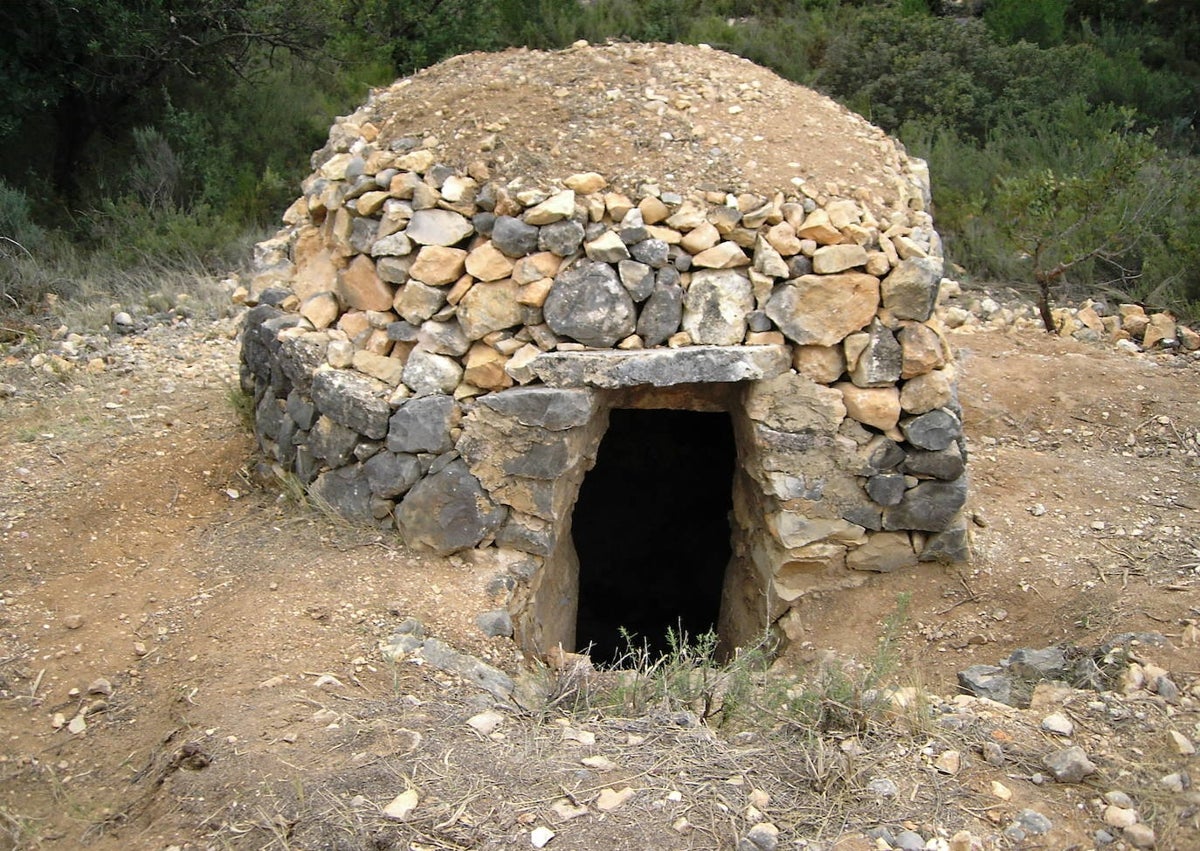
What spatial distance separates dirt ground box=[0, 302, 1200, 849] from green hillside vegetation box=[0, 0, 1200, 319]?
170cm

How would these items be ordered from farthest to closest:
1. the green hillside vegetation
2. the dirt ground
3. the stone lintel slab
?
the green hillside vegetation < the stone lintel slab < the dirt ground

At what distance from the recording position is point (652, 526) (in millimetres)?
7086

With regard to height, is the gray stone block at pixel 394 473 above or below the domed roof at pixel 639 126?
below

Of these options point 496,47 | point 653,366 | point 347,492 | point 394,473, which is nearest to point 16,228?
point 496,47

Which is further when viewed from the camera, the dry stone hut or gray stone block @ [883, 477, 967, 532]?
gray stone block @ [883, 477, 967, 532]

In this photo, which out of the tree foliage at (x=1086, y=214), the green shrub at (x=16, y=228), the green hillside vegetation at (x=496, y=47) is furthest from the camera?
the green shrub at (x=16, y=228)

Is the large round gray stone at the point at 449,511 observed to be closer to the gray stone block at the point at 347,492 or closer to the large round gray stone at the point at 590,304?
the gray stone block at the point at 347,492

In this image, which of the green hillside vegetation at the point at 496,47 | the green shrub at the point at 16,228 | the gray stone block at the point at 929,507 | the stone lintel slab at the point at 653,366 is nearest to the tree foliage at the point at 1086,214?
the green hillside vegetation at the point at 496,47

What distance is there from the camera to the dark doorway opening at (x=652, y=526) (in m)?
6.80

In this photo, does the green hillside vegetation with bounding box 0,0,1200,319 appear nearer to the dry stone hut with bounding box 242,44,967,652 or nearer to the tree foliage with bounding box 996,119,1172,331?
the tree foliage with bounding box 996,119,1172,331

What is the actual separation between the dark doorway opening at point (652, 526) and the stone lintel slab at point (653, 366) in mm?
2590

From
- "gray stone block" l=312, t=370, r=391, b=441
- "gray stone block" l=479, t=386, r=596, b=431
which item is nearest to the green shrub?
"gray stone block" l=312, t=370, r=391, b=441

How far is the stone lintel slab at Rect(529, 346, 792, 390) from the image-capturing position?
4062 mm

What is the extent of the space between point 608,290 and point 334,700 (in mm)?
1762
